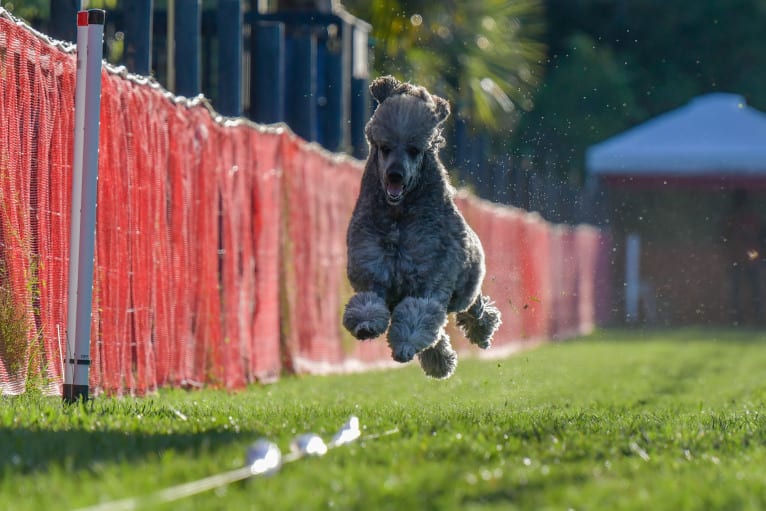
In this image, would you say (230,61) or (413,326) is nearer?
(413,326)

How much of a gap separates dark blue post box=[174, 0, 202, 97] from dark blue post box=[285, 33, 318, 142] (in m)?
3.28

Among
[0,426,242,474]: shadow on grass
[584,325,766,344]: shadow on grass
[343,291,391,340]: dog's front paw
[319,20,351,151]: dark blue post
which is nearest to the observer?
[0,426,242,474]: shadow on grass

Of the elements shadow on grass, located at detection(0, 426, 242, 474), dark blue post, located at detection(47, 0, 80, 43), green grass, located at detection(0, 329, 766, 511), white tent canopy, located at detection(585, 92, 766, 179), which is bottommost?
green grass, located at detection(0, 329, 766, 511)

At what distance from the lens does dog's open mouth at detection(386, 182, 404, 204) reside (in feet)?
26.6

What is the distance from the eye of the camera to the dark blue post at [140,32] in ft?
35.8

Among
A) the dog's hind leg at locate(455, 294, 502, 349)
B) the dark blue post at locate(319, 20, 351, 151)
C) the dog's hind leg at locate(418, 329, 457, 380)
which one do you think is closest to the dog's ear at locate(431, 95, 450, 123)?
the dog's hind leg at locate(418, 329, 457, 380)

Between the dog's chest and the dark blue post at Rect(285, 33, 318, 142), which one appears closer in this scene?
the dog's chest

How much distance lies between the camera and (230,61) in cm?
1303

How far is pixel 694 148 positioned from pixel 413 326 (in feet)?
107

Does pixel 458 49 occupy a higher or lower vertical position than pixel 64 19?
higher

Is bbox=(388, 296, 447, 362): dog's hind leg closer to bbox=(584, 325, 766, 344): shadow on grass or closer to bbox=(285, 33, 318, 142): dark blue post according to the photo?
bbox=(285, 33, 318, 142): dark blue post

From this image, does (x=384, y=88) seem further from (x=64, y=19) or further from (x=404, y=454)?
(x=404, y=454)

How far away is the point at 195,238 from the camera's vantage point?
1134 cm

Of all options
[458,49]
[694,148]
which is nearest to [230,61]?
[458,49]
